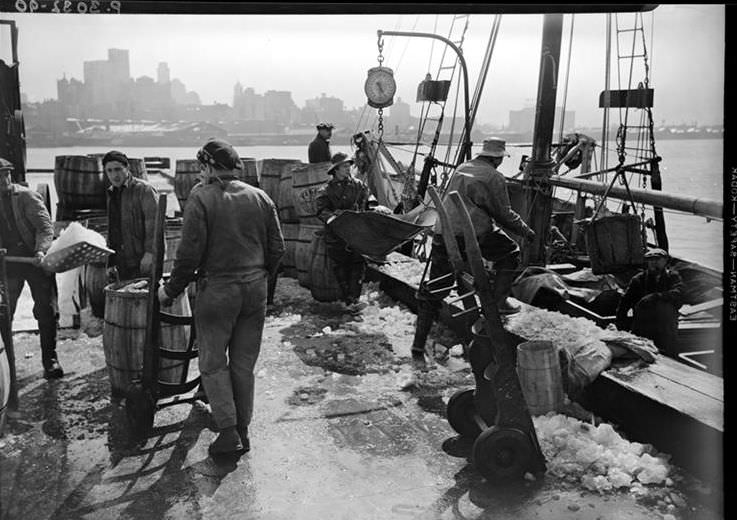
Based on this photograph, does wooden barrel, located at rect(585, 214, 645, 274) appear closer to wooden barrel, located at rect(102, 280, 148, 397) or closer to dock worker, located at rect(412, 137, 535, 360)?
dock worker, located at rect(412, 137, 535, 360)

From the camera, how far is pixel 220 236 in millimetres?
4473

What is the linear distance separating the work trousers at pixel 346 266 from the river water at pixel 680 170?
3.96 feet

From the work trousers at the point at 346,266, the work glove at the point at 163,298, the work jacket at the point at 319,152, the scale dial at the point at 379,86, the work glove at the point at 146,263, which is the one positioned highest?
the scale dial at the point at 379,86

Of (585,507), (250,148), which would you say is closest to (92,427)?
(250,148)

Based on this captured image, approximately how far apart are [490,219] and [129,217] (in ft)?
10.5

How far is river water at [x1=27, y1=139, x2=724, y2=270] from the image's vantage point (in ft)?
12.1

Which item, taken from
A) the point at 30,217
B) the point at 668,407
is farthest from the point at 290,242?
the point at 668,407

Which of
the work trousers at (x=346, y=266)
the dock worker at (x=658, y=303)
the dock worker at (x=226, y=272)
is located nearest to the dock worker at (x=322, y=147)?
the work trousers at (x=346, y=266)

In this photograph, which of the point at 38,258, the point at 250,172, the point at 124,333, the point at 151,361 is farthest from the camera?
the point at 250,172

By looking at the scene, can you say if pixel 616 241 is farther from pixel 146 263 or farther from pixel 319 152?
pixel 146 263

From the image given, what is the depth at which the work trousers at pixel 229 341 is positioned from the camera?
4.51 m

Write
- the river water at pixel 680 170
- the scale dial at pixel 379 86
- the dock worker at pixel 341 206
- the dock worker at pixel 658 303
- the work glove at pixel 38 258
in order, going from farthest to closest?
the scale dial at pixel 379 86, the dock worker at pixel 341 206, the dock worker at pixel 658 303, the work glove at pixel 38 258, the river water at pixel 680 170

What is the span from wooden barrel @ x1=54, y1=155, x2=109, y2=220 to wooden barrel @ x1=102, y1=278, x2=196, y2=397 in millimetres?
4261

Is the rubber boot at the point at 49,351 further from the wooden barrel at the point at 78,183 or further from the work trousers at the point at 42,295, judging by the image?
the wooden barrel at the point at 78,183
